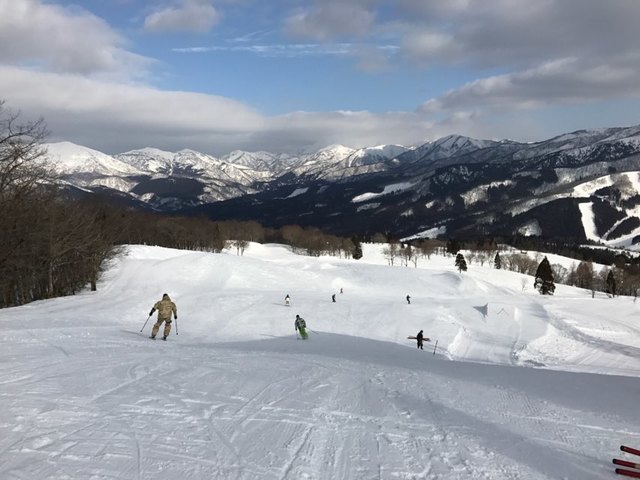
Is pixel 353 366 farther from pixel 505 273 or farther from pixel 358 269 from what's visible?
pixel 505 273

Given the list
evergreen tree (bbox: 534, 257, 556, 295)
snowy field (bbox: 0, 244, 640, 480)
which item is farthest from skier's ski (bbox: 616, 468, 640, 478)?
evergreen tree (bbox: 534, 257, 556, 295)

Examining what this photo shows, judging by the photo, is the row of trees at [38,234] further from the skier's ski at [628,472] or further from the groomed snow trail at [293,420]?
the skier's ski at [628,472]

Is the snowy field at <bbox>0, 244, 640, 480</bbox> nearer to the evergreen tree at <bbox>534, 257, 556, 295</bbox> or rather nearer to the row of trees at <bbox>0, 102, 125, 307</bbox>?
the row of trees at <bbox>0, 102, 125, 307</bbox>

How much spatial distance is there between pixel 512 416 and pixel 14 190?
26791mm

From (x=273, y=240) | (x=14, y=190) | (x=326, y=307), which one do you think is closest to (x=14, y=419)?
(x=14, y=190)

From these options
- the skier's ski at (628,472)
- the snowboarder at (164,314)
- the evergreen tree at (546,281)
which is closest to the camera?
the skier's ski at (628,472)

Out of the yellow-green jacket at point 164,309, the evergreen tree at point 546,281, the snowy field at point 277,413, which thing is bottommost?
the evergreen tree at point 546,281

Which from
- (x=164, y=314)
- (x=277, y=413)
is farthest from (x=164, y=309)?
(x=277, y=413)

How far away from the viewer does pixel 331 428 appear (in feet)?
30.0

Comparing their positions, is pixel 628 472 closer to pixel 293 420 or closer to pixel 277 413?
pixel 293 420

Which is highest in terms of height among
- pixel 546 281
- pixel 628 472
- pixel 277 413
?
pixel 628 472

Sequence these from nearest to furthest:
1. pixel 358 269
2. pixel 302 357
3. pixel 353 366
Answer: pixel 353 366, pixel 302 357, pixel 358 269

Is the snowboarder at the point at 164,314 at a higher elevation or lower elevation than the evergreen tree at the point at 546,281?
higher

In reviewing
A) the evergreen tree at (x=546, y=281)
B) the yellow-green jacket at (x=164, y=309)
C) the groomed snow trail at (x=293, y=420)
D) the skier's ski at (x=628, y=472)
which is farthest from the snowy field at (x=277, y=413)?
the evergreen tree at (x=546, y=281)
